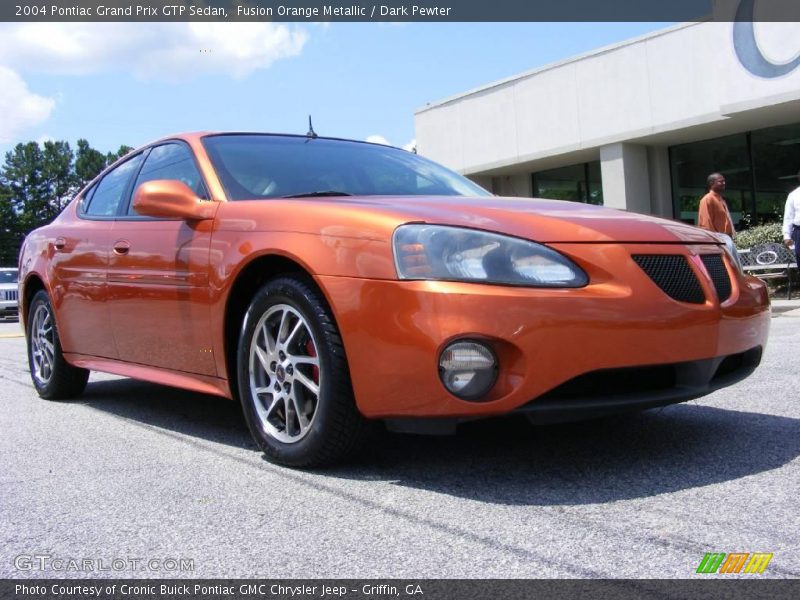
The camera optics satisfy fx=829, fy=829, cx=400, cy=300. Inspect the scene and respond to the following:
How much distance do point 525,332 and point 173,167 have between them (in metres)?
2.35

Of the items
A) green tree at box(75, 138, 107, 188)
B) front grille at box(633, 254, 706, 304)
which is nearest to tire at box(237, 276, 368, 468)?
front grille at box(633, 254, 706, 304)

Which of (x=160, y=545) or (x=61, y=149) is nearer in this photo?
(x=160, y=545)

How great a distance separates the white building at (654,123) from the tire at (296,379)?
41.8 feet

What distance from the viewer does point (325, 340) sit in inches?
116

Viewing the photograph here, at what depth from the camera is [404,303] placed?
2.72 metres

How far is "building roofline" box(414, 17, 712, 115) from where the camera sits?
1565 centimetres

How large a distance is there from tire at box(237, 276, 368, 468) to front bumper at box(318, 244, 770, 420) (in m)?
0.10

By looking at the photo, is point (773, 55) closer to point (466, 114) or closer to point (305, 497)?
point (466, 114)

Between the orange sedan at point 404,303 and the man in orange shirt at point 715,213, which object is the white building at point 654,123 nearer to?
the man in orange shirt at point 715,213

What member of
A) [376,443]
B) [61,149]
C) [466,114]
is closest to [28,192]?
[61,149]

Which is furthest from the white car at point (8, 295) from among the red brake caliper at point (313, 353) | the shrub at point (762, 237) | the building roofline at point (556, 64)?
the red brake caliper at point (313, 353)

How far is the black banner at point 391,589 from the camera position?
6.25 ft

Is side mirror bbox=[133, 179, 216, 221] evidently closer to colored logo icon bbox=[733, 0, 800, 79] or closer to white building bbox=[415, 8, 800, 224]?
white building bbox=[415, 8, 800, 224]

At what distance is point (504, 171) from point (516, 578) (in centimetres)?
1884
